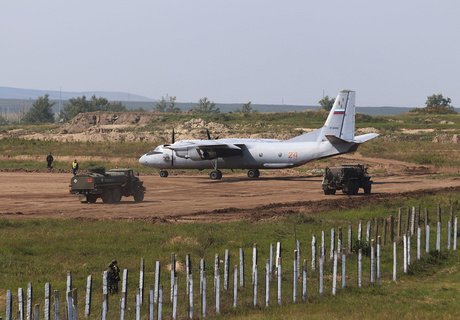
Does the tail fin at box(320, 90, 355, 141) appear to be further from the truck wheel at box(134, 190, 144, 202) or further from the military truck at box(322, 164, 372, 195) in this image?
the truck wheel at box(134, 190, 144, 202)

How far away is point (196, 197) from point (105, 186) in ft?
25.5

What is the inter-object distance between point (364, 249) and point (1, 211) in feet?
77.5

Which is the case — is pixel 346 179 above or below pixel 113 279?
above

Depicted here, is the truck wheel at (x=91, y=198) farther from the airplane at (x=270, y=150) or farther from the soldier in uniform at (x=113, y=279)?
the soldier in uniform at (x=113, y=279)

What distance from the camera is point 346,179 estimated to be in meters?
59.8

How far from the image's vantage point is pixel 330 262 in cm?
3212

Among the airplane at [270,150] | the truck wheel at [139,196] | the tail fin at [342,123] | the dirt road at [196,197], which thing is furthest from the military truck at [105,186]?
the tail fin at [342,123]

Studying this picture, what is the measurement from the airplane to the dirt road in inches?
53.5

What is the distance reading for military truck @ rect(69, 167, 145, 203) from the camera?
5303 centimetres

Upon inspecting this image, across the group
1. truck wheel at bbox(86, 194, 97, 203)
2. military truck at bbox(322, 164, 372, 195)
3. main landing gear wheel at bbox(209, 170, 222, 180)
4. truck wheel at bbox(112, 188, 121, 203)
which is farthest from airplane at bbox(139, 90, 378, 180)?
truck wheel at bbox(86, 194, 97, 203)

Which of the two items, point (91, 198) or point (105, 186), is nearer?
point (105, 186)

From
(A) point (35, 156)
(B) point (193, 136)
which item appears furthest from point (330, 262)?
(B) point (193, 136)

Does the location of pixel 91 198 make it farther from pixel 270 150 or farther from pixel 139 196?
pixel 270 150

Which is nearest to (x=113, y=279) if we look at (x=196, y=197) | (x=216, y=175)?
→ (x=196, y=197)
